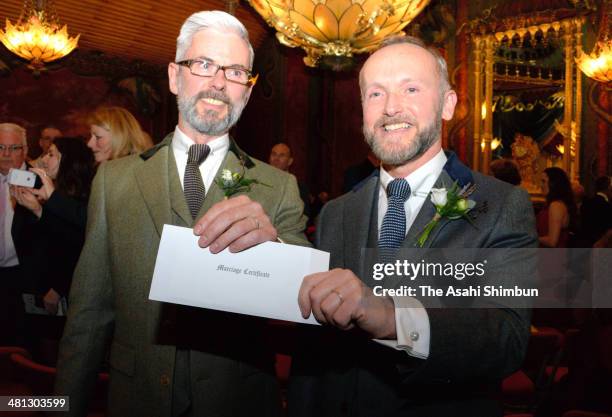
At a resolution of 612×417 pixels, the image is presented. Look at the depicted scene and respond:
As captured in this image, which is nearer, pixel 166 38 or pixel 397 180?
pixel 397 180

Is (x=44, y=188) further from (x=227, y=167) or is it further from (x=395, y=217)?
(x=395, y=217)

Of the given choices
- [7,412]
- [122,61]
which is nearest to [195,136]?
[7,412]

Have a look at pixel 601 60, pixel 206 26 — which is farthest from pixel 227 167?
pixel 601 60

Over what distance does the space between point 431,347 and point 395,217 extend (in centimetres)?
42

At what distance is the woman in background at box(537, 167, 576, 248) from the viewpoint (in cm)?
464

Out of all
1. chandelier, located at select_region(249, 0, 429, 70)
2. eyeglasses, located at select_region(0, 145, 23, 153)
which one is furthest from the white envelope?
eyeglasses, located at select_region(0, 145, 23, 153)

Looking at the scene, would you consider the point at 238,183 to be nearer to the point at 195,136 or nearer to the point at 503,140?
the point at 195,136

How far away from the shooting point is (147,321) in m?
1.56

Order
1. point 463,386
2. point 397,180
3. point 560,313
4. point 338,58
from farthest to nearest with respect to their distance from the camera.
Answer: point 560,313 → point 338,58 → point 397,180 → point 463,386

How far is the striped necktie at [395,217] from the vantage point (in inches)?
55.6

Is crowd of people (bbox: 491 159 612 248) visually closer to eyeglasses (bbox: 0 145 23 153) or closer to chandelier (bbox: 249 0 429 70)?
chandelier (bbox: 249 0 429 70)

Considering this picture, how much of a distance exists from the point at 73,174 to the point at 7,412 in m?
1.18

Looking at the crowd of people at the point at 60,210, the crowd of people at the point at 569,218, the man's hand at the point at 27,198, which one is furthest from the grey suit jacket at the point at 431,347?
the crowd of people at the point at 569,218

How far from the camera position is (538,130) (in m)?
7.08
